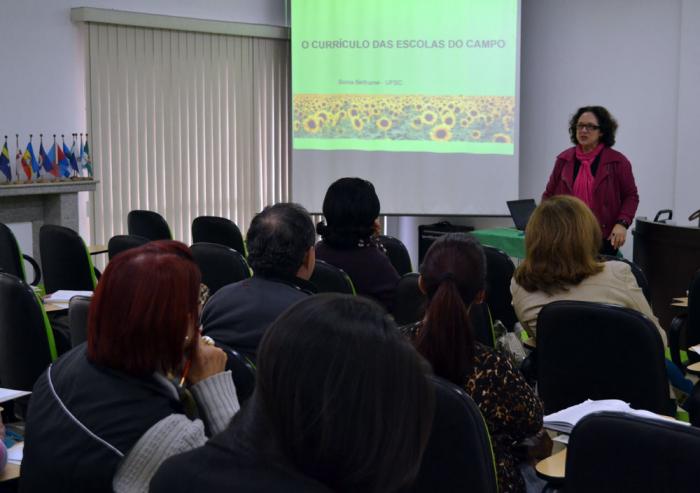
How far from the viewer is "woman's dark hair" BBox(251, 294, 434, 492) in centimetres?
117

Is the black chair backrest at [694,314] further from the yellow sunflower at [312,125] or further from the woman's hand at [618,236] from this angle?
the yellow sunflower at [312,125]

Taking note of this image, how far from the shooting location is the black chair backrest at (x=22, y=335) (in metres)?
A: 3.50

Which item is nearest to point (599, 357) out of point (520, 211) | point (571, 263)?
point (571, 263)

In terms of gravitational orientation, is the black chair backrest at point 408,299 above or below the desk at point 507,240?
above

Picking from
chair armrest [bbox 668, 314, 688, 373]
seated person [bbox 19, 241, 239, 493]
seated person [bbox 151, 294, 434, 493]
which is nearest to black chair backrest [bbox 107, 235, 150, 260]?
chair armrest [bbox 668, 314, 688, 373]

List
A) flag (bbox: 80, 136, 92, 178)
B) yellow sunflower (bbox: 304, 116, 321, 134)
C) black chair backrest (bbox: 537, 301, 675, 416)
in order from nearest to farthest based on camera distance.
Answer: black chair backrest (bbox: 537, 301, 675, 416)
flag (bbox: 80, 136, 92, 178)
yellow sunflower (bbox: 304, 116, 321, 134)

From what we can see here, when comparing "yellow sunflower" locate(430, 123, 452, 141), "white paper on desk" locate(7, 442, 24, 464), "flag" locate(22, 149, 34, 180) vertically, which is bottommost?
"white paper on desk" locate(7, 442, 24, 464)

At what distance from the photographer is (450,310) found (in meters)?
2.28

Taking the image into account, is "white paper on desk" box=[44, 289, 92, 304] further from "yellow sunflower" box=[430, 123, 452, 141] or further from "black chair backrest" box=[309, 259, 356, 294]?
"yellow sunflower" box=[430, 123, 452, 141]

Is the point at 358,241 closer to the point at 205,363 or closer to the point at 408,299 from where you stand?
the point at 408,299

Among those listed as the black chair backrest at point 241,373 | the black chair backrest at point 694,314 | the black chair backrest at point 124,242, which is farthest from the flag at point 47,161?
the black chair backrest at point 241,373

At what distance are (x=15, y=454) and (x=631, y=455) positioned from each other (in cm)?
145

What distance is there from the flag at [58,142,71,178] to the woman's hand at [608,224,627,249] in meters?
3.88

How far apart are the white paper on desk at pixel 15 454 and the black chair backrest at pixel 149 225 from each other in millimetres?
3523
